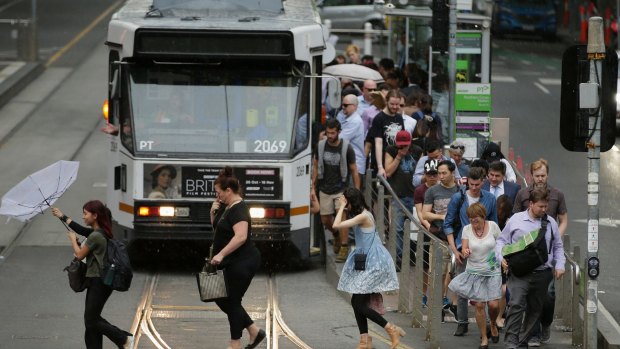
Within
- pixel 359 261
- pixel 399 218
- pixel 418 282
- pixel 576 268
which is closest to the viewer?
pixel 359 261

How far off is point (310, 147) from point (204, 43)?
5.64ft

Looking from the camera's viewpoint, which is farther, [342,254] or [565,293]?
[342,254]

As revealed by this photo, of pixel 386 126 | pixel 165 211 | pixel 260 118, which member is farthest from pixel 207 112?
pixel 386 126

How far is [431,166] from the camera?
1628 centimetres

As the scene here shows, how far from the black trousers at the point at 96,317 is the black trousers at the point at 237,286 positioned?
3.28ft

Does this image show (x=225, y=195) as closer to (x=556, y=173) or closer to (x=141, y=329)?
(x=141, y=329)

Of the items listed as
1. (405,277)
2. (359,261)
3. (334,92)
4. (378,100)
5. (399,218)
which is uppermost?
(334,92)

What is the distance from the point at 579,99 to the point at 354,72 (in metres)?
10.2

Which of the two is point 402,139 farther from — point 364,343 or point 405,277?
point 364,343

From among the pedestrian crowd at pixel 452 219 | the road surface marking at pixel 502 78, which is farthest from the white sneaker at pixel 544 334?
the road surface marking at pixel 502 78

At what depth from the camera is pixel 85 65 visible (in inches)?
1448

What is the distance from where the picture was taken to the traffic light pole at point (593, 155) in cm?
1291

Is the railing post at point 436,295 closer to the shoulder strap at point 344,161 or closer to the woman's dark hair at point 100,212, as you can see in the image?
the woman's dark hair at point 100,212

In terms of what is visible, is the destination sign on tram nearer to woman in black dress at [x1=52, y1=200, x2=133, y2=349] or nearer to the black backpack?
woman in black dress at [x1=52, y1=200, x2=133, y2=349]
